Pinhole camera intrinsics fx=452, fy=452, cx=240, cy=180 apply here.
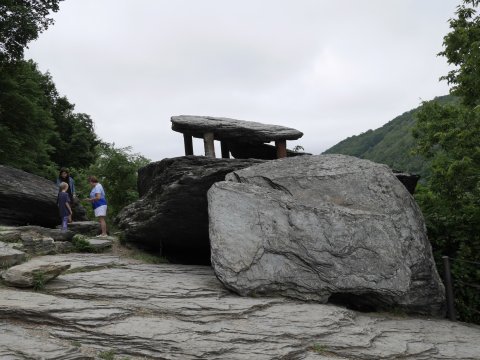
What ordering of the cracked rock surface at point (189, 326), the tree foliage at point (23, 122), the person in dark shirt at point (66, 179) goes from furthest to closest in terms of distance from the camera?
the tree foliage at point (23, 122) → the person in dark shirt at point (66, 179) → the cracked rock surface at point (189, 326)

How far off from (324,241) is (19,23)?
16.3 metres

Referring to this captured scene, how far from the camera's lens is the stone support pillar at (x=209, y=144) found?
40.0 feet

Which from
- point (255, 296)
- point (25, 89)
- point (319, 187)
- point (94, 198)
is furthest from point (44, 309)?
point (25, 89)

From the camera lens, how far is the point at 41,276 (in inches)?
283

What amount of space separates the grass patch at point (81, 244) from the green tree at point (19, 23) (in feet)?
38.6

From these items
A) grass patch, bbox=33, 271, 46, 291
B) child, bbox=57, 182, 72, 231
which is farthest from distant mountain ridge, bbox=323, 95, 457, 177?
grass patch, bbox=33, 271, 46, 291

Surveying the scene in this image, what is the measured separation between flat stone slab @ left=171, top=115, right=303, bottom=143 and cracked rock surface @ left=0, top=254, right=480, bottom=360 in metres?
5.00

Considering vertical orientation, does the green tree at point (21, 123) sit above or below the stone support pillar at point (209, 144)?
above

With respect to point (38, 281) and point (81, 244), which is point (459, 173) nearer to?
point (81, 244)

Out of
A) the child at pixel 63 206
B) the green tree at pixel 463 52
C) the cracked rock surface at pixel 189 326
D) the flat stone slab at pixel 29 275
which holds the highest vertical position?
the green tree at pixel 463 52

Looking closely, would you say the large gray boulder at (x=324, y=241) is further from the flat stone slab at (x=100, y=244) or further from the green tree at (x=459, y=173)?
the flat stone slab at (x=100, y=244)

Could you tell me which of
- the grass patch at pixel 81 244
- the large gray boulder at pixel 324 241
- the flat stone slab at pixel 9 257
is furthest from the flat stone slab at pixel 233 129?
the flat stone slab at pixel 9 257

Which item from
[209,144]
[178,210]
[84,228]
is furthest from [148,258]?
[209,144]

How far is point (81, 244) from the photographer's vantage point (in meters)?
10.7
